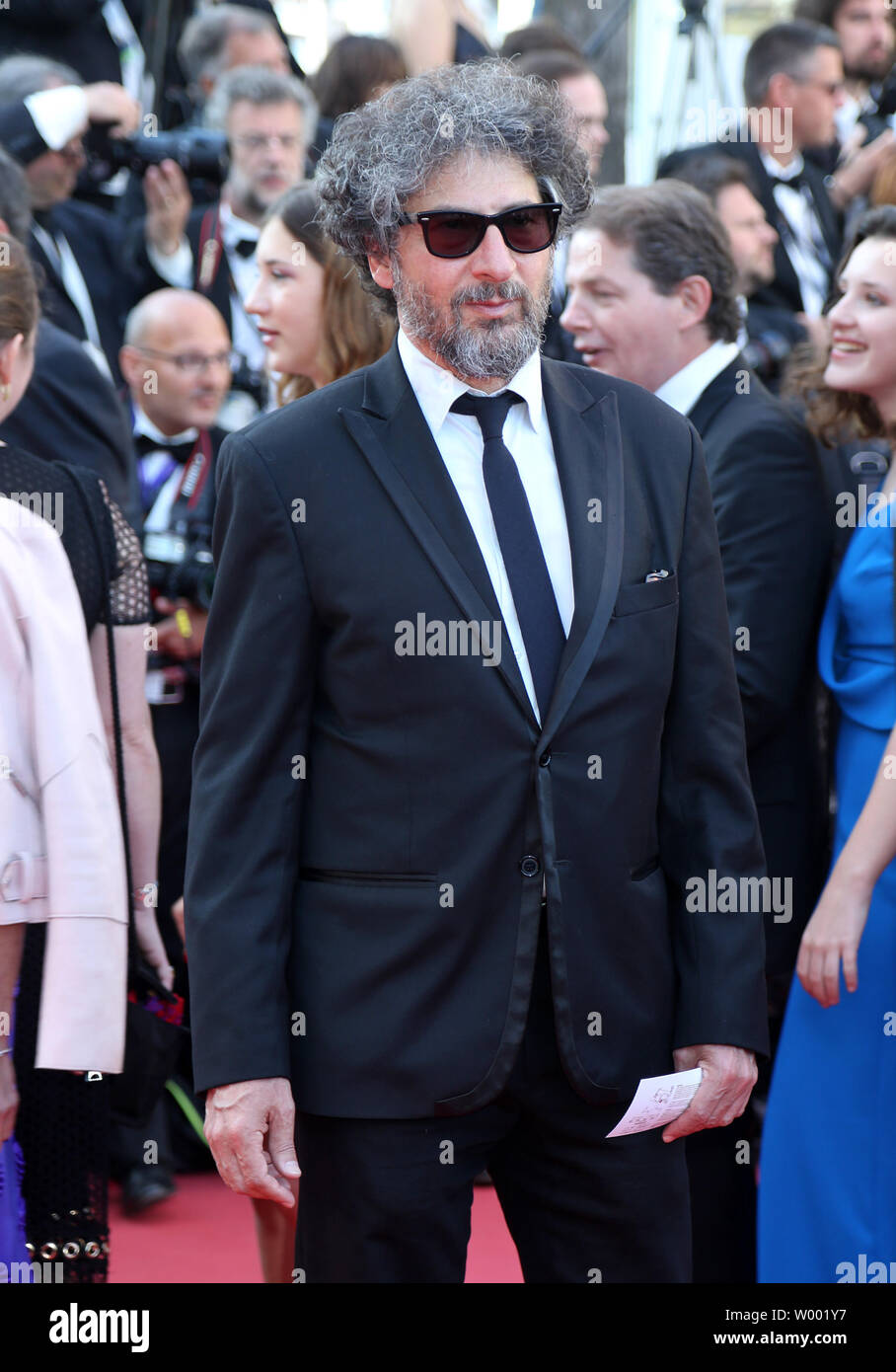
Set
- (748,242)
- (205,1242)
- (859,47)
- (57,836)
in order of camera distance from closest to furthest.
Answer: (57,836) → (205,1242) → (748,242) → (859,47)

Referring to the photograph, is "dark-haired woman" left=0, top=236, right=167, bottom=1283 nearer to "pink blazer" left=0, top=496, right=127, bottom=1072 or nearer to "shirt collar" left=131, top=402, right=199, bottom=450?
"pink blazer" left=0, top=496, right=127, bottom=1072

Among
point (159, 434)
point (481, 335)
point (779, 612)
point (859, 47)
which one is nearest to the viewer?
point (481, 335)

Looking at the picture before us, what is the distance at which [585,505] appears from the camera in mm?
2082

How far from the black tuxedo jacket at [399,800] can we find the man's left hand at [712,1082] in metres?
0.03

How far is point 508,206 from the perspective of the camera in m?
2.07

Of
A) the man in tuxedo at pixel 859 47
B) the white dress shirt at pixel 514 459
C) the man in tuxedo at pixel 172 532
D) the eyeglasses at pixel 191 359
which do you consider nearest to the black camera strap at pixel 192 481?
the man in tuxedo at pixel 172 532

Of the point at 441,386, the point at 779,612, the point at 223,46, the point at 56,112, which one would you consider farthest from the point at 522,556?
the point at 223,46

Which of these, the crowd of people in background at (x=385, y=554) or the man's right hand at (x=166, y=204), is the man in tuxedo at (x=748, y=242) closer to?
the crowd of people in background at (x=385, y=554)

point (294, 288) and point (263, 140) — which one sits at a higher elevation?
point (263, 140)

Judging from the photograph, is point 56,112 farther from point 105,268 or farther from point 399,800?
point 399,800

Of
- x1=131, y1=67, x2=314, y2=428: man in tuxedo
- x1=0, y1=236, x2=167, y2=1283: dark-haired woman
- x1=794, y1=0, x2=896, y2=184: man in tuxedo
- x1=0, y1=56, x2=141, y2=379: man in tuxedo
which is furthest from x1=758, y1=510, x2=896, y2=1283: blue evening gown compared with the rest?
x1=794, y1=0, x2=896, y2=184: man in tuxedo

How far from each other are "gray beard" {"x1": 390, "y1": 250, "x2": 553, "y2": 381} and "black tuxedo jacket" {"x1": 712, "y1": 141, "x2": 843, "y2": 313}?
12.0 ft

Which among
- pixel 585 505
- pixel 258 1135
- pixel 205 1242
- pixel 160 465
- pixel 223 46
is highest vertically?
pixel 223 46

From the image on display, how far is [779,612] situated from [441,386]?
1045 millimetres
